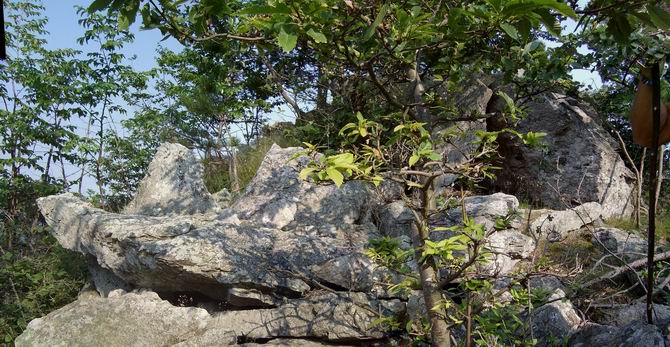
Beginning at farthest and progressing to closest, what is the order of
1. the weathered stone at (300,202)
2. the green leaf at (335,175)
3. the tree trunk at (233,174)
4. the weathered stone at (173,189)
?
the tree trunk at (233,174) < the weathered stone at (173,189) < the weathered stone at (300,202) < the green leaf at (335,175)

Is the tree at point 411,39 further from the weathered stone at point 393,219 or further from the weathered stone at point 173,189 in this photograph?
the weathered stone at point 173,189

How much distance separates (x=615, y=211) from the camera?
6637mm

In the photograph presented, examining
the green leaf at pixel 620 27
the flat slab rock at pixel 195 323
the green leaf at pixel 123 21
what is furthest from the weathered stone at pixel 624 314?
the green leaf at pixel 123 21

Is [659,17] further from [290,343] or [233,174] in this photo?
[233,174]

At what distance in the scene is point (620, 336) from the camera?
290 cm

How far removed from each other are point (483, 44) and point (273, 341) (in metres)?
2.53

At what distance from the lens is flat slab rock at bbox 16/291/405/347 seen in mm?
3836

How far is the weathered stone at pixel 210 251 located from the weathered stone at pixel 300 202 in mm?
192

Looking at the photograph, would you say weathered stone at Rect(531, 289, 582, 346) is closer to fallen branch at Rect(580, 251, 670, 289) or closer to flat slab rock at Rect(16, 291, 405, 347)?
fallen branch at Rect(580, 251, 670, 289)

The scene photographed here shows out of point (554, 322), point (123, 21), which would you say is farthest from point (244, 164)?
point (123, 21)

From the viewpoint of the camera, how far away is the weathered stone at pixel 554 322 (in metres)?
3.49

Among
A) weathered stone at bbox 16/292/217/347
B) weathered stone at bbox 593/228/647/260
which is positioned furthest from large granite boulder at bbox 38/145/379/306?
weathered stone at bbox 593/228/647/260

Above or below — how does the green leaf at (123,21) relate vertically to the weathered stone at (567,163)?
above

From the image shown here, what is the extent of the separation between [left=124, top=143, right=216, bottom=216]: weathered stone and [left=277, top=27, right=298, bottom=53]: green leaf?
4.63 m
